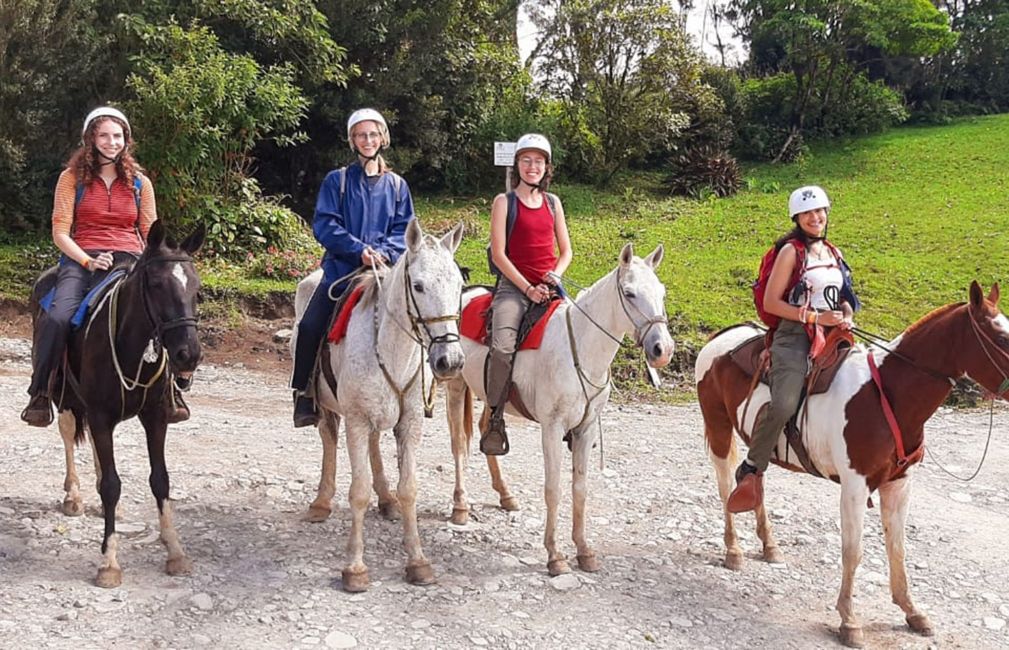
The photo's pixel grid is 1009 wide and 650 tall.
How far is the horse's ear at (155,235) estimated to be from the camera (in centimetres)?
479

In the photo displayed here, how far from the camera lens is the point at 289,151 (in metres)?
20.0

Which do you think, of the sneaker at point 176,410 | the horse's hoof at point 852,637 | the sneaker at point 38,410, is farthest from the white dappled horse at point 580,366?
the sneaker at point 38,410

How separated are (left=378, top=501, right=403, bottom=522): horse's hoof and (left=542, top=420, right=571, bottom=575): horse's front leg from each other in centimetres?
128

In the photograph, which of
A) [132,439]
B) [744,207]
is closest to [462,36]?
[744,207]

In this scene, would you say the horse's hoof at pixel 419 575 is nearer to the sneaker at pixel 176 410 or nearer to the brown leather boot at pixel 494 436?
the brown leather boot at pixel 494 436

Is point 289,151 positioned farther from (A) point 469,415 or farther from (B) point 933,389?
(B) point 933,389

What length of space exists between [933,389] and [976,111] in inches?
1142

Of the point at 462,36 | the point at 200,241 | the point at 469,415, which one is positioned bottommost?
the point at 469,415

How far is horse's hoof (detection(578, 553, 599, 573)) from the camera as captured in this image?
5773 millimetres

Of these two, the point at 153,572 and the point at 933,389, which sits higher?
the point at 933,389

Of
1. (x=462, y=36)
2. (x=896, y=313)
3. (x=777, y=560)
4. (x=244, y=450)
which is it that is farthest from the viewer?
(x=462, y=36)

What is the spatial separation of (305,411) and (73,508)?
70.8 inches

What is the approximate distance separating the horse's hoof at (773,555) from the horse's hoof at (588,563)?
4.25 ft

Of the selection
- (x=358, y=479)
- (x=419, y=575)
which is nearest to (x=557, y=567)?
(x=419, y=575)
